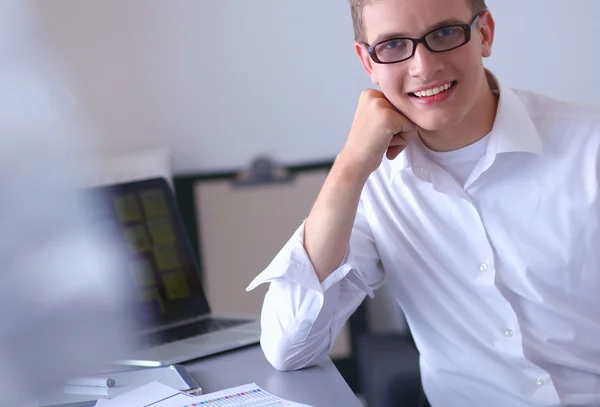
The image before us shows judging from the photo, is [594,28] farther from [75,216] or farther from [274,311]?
[75,216]

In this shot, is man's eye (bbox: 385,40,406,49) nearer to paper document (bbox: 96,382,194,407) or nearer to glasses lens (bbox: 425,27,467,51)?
glasses lens (bbox: 425,27,467,51)

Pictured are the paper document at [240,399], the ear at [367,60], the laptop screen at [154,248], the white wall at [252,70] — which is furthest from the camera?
the white wall at [252,70]

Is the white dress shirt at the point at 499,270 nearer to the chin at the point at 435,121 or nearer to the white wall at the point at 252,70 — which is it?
the chin at the point at 435,121

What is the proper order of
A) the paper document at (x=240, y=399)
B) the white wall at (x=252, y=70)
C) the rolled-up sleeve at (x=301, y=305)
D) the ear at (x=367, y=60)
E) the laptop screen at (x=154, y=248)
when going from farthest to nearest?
the white wall at (x=252, y=70), the laptop screen at (x=154, y=248), the ear at (x=367, y=60), the rolled-up sleeve at (x=301, y=305), the paper document at (x=240, y=399)

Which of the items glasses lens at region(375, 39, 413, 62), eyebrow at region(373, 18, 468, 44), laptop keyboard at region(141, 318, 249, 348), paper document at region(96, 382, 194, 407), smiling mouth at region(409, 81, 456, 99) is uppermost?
eyebrow at region(373, 18, 468, 44)

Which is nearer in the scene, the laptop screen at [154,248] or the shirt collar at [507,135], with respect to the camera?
the shirt collar at [507,135]

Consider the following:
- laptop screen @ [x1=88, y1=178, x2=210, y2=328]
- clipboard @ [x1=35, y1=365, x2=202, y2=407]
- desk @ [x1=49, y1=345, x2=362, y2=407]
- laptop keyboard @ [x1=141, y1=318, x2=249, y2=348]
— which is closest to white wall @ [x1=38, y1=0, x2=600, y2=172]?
laptop screen @ [x1=88, y1=178, x2=210, y2=328]

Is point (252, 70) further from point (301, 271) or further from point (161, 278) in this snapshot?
point (301, 271)

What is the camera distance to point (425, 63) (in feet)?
3.59

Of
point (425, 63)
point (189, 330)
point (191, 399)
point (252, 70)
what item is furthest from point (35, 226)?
point (252, 70)

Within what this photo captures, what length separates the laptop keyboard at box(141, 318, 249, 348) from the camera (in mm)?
1274

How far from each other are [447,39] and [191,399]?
2.07 ft

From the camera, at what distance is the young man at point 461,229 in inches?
43.4

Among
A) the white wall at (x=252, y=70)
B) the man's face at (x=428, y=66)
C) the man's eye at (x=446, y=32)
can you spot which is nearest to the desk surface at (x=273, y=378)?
the man's face at (x=428, y=66)
